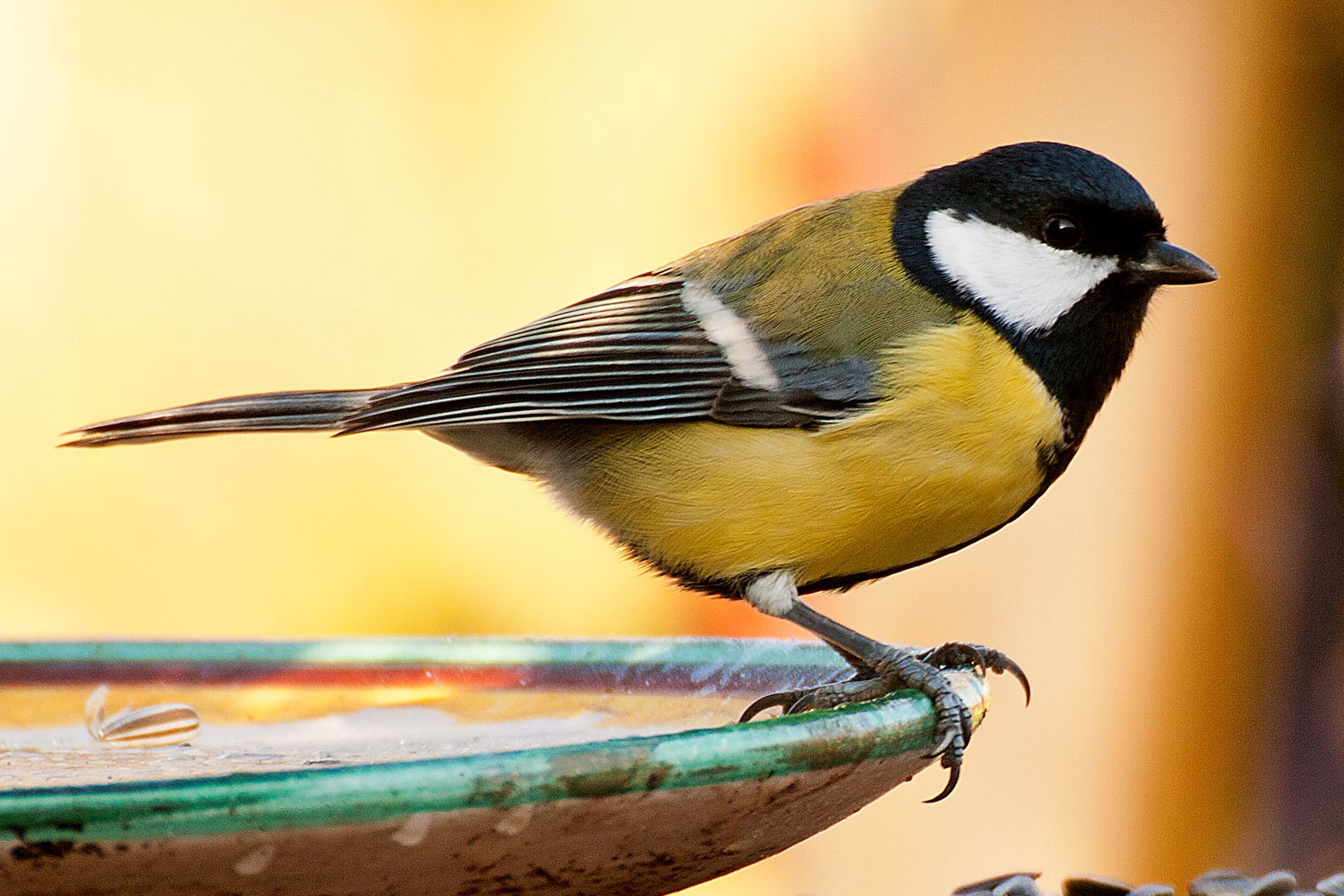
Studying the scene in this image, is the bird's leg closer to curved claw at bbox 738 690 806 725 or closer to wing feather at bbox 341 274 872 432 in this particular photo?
curved claw at bbox 738 690 806 725

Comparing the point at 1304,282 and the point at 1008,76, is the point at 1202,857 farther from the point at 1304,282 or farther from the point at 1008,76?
the point at 1008,76

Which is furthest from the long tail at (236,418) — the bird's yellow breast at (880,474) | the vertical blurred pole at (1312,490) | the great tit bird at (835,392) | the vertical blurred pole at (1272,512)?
the vertical blurred pole at (1312,490)

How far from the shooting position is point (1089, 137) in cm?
355

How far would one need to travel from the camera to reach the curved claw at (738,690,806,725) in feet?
4.62

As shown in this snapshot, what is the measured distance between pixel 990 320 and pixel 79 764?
1129 mm

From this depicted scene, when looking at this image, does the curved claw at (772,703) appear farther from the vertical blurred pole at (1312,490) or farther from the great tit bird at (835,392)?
the vertical blurred pole at (1312,490)

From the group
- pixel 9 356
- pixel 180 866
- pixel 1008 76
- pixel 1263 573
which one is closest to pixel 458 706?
pixel 180 866

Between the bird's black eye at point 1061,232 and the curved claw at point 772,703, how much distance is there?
696mm

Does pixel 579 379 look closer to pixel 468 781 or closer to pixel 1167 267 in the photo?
pixel 1167 267

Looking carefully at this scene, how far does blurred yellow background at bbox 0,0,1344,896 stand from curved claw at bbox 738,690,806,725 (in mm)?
1690

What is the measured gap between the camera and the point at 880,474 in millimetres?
1658

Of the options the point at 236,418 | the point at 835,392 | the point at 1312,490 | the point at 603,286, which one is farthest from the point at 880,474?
the point at 1312,490

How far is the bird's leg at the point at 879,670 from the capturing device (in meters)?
1.26

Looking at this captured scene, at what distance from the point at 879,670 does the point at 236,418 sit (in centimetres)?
89
